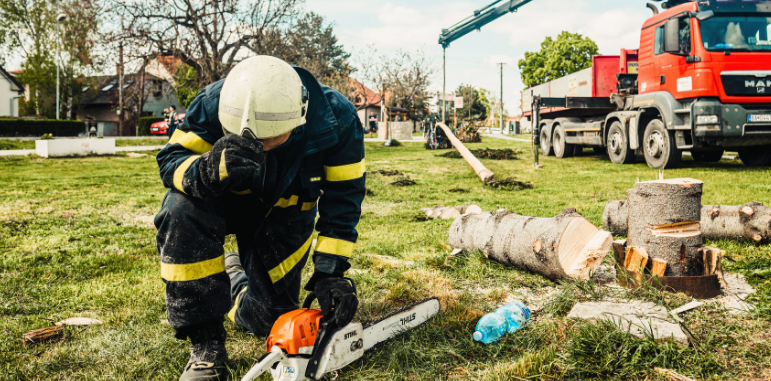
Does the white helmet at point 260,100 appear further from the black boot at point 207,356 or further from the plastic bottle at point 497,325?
the plastic bottle at point 497,325

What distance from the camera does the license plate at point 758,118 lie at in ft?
28.5

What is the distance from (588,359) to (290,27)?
902 inches

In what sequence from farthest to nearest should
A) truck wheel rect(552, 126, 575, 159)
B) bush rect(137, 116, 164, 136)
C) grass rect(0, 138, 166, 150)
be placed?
bush rect(137, 116, 164, 136) → grass rect(0, 138, 166, 150) → truck wheel rect(552, 126, 575, 159)

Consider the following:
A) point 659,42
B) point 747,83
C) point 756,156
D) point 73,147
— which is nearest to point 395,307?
Answer: point 747,83

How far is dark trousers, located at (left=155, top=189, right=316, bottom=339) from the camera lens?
2.03 meters

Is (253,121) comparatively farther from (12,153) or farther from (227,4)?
(227,4)

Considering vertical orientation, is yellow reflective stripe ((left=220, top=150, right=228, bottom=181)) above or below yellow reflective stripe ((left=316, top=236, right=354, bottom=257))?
above

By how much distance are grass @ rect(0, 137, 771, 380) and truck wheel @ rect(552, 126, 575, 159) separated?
8.17 m

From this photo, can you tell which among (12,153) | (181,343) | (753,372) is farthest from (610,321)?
(12,153)

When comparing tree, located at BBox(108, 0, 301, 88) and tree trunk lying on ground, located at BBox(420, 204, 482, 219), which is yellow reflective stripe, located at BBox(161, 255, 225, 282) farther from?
tree, located at BBox(108, 0, 301, 88)

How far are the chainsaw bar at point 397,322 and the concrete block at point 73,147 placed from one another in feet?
52.6

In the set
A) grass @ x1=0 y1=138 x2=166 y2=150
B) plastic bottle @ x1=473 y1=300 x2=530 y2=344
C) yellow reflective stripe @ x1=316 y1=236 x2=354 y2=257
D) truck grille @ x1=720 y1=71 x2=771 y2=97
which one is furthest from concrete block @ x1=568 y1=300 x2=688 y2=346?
grass @ x1=0 y1=138 x2=166 y2=150

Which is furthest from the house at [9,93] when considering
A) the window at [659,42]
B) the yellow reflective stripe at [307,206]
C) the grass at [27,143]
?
the yellow reflective stripe at [307,206]

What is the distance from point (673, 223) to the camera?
283 cm
